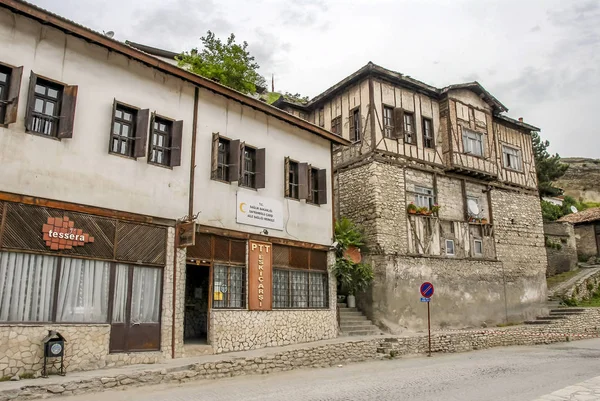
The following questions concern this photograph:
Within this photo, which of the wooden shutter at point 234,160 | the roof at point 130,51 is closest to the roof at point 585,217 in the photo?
the roof at point 130,51

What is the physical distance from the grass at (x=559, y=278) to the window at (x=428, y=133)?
1214cm

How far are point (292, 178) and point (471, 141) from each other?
10.7 metres

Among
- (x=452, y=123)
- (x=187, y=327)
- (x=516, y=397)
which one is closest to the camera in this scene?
(x=516, y=397)

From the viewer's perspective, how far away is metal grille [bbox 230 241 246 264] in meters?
14.1

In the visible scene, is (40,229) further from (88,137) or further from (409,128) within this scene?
(409,128)

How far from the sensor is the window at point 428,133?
859 inches

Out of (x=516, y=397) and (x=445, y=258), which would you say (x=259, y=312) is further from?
(x=445, y=258)

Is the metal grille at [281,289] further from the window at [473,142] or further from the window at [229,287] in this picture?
the window at [473,142]

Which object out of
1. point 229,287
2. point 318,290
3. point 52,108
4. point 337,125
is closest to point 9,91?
point 52,108

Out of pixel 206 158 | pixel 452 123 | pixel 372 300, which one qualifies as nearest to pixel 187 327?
pixel 206 158

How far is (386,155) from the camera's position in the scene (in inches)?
794

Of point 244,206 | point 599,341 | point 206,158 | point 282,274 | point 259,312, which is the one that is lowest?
point 599,341

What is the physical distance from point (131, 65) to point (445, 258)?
1438 centimetres

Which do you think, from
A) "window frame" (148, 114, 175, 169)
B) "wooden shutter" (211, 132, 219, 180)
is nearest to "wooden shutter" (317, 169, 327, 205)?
"wooden shutter" (211, 132, 219, 180)
